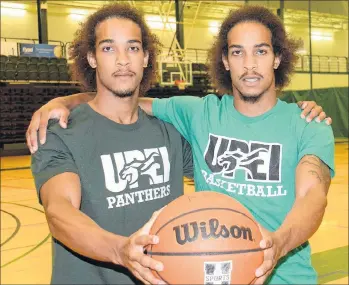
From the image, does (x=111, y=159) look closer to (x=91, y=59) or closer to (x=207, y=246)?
(x=91, y=59)

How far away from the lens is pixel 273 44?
2.82 m

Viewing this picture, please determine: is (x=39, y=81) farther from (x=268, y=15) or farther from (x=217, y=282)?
(x=217, y=282)

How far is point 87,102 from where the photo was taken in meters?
2.73

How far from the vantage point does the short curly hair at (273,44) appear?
278 cm

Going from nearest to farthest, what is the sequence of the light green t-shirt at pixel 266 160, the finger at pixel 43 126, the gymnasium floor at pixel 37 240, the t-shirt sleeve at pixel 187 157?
1. the finger at pixel 43 126
2. the light green t-shirt at pixel 266 160
3. the t-shirt sleeve at pixel 187 157
4. the gymnasium floor at pixel 37 240

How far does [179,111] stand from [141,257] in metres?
1.29

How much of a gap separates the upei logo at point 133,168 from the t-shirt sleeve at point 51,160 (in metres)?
0.17

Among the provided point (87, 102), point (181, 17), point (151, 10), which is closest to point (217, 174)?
point (87, 102)

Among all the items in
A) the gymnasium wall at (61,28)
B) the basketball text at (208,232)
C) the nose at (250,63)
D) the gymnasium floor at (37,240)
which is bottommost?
the gymnasium floor at (37,240)

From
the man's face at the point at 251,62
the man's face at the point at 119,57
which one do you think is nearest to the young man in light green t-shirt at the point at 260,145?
the man's face at the point at 251,62

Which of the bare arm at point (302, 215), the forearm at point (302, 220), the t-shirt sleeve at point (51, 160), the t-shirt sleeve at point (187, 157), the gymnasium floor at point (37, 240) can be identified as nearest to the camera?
the bare arm at point (302, 215)

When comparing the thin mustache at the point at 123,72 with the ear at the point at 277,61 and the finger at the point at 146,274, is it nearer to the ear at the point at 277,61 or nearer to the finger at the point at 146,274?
the ear at the point at 277,61

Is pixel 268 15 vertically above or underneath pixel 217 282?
above

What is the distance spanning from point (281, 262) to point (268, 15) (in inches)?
48.0
